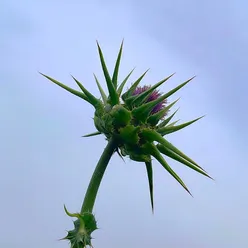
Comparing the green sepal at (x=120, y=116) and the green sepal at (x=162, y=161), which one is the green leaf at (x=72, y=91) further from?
the green sepal at (x=162, y=161)

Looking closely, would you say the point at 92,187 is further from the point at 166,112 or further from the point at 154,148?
the point at 166,112

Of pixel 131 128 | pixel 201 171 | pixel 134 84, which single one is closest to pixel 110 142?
pixel 131 128

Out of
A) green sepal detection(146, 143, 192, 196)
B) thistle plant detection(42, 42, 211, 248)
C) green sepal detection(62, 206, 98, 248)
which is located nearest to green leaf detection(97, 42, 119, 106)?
thistle plant detection(42, 42, 211, 248)

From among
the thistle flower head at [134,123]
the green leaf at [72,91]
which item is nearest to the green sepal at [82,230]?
the thistle flower head at [134,123]

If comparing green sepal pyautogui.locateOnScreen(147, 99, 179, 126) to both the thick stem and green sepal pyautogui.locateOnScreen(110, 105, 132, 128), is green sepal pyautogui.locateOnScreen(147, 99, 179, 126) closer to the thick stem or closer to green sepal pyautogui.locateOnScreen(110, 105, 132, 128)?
green sepal pyautogui.locateOnScreen(110, 105, 132, 128)

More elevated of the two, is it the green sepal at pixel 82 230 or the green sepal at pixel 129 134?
the green sepal at pixel 129 134

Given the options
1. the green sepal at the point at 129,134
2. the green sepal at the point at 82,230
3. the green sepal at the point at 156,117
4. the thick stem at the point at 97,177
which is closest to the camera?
the green sepal at the point at 82,230

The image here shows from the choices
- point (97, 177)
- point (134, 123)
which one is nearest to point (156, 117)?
point (134, 123)
